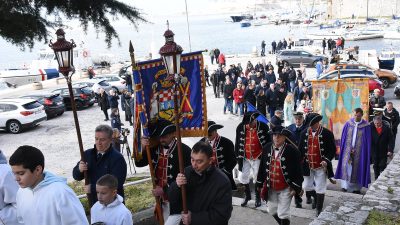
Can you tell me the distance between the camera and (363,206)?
675cm

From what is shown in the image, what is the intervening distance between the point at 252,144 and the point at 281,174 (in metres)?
1.81

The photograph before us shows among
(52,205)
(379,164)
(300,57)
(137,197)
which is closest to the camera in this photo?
(52,205)

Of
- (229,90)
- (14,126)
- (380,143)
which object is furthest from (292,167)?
(14,126)

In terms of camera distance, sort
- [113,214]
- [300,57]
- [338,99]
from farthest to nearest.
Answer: [300,57], [338,99], [113,214]

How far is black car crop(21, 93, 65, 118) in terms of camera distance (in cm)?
2184

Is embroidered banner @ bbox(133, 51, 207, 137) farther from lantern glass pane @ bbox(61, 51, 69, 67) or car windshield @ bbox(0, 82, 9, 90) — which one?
car windshield @ bbox(0, 82, 9, 90)

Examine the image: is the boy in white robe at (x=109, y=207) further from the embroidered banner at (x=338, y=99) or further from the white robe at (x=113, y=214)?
the embroidered banner at (x=338, y=99)

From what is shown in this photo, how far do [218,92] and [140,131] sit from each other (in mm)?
17495

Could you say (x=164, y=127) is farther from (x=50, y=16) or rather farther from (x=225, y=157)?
(x=50, y=16)

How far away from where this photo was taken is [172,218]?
200 inches

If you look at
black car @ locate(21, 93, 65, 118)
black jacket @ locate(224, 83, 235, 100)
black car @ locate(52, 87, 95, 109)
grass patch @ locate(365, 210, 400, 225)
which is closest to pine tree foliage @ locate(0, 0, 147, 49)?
grass patch @ locate(365, 210, 400, 225)

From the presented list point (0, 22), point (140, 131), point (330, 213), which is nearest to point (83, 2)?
point (0, 22)

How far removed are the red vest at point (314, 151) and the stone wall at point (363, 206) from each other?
1247 mm

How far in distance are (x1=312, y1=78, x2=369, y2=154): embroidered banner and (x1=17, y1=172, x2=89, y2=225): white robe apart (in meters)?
8.94
